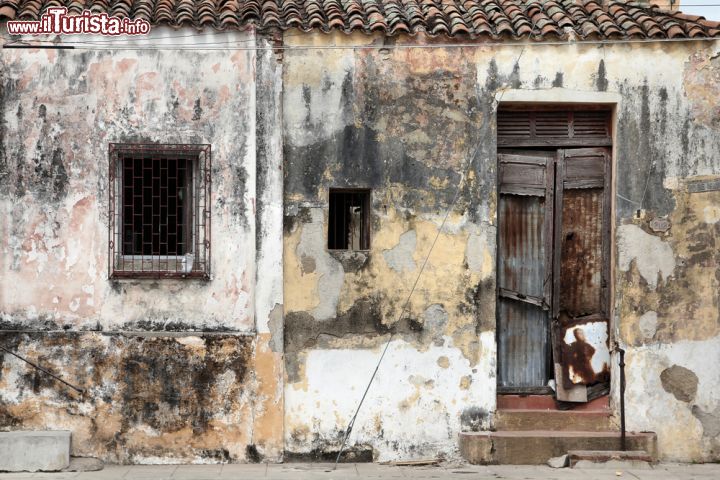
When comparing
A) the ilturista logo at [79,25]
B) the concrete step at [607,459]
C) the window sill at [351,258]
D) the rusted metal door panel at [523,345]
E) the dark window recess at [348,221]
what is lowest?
the concrete step at [607,459]

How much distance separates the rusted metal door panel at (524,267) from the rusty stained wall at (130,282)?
2.47 meters

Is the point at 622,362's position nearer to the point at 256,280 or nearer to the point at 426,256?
the point at 426,256

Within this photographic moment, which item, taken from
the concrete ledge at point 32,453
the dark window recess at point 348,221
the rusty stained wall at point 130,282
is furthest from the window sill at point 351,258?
the concrete ledge at point 32,453

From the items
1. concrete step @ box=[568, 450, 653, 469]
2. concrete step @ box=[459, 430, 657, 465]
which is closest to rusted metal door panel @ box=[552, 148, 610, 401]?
concrete step @ box=[459, 430, 657, 465]

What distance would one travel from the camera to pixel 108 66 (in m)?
10.4

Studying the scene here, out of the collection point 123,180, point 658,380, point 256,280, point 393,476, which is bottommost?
point 393,476

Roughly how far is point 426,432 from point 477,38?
4073mm

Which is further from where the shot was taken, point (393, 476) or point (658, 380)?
point (658, 380)

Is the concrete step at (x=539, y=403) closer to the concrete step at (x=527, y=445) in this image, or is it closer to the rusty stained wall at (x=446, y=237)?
the rusty stained wall at (x=446, y=237)

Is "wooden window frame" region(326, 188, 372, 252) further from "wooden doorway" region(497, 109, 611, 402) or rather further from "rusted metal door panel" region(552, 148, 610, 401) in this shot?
"rusted metal door panel" region(552, 148, 610, 401)

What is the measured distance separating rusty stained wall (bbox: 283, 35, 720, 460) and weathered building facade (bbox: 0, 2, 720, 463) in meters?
0.02

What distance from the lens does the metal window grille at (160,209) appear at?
34.1 ft

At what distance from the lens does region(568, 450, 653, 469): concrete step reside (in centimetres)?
1031

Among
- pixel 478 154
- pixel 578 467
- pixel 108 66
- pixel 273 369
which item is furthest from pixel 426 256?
pixel 108 66
